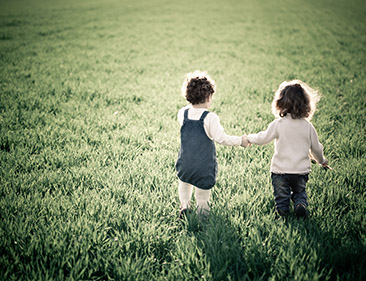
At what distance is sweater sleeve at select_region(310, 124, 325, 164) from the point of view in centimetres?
216

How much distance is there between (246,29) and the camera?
42.7 feet

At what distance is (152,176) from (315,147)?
5.57 feet

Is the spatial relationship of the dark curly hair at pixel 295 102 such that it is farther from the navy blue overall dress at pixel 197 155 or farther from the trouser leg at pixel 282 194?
the navy blue overall dress at pixel 197 155

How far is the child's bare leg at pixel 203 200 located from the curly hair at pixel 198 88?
819mm

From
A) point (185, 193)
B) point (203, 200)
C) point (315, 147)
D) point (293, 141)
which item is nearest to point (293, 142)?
point (293, 141)

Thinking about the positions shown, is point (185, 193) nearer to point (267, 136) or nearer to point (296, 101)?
point (267, 136)

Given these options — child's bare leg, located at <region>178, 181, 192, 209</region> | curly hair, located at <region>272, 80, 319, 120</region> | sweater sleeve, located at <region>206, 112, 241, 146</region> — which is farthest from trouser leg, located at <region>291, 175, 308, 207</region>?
child's bare leg, located at <region>178, 181, 192, 209</region>

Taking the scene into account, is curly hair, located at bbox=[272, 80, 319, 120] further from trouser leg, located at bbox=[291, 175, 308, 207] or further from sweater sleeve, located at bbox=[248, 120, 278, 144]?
trouser leg, located at bbox=[291, 175, 308, 207]

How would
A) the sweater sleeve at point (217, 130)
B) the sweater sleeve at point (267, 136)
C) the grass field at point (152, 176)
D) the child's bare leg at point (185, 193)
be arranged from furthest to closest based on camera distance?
the child's bare leg at point (185, 193) < the sweater sleeve at point (267, 136) < the sweater sleeve at point (217, 130) < the grass field at point (152, 176)

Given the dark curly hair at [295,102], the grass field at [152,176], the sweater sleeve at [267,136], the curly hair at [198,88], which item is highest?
the curly hair at [198,88]

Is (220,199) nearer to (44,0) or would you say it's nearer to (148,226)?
(148,226)

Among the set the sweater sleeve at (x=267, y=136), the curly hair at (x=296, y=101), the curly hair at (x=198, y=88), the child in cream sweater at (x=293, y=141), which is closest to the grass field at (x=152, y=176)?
the child in cream sweater at (x=293, y=141)

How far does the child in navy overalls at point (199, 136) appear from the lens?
2080 mm

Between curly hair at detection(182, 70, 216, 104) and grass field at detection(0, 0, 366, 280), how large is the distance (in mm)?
1051
